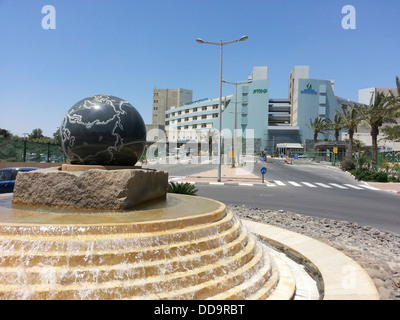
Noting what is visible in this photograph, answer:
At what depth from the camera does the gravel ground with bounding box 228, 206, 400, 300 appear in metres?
4.46

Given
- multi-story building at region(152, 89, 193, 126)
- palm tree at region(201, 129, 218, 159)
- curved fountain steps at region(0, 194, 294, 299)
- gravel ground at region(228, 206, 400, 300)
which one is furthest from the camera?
multi-story building at region(152, 89, 193, 126)

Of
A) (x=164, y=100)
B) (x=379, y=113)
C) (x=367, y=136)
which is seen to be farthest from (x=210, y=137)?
(x=164, y=100)

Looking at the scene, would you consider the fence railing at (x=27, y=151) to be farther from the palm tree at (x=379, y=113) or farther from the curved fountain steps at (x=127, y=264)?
the palm tree at (x=379, y=113)

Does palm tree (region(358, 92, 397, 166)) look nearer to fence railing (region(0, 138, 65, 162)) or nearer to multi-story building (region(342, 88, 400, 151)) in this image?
multi-story building (region(342, 88, 400, 151))

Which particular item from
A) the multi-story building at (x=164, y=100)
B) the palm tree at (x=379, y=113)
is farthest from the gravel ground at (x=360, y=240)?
the multi-story building at (x=164, y=100)

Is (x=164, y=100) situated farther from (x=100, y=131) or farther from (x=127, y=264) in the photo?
(x=127, y=264)

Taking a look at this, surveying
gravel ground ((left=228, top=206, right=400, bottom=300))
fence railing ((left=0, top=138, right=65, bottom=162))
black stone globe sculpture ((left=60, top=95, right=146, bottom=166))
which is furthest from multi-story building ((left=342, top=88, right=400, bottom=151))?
black stone globe sculpture ((left=60, top=95, right=146, bottom=166))

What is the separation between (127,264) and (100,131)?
10.4ft

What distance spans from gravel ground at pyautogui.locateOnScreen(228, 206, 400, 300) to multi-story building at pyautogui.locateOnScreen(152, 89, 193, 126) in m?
105

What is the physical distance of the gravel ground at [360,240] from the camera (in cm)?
446

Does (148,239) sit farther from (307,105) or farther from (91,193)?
(307,105)

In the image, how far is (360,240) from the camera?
21.8ft
